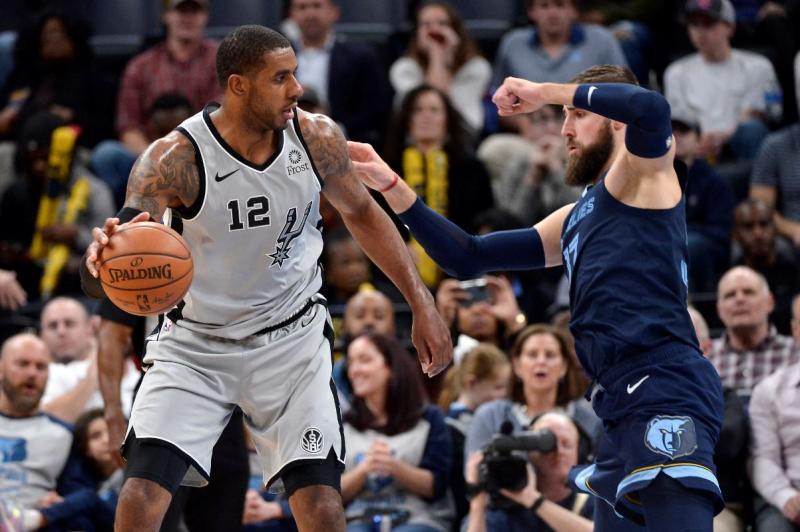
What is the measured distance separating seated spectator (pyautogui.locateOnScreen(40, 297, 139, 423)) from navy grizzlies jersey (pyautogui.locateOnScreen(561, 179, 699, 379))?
14.0ft

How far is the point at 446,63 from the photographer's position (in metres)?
11.6

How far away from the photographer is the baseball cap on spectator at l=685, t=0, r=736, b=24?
1109 centimetres

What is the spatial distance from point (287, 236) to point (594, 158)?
122cm

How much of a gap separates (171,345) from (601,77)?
6.43 ft

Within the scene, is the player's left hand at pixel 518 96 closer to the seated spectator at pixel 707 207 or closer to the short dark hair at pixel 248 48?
the short dark hair at pixel 248 48

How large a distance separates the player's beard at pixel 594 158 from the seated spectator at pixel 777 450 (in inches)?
111

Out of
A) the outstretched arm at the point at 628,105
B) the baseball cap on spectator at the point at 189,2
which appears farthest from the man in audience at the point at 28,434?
the outstretched arm at the point at 628,105

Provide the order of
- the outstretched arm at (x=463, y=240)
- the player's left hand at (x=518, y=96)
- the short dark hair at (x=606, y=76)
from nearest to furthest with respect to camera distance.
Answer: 1. the player's left hand at (x=518, y=96)
2. the short dark hair at (x=606, y=76)
3. the outstretched arm at (x=463, y=240)

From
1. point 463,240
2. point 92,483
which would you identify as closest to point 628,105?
point 463,240

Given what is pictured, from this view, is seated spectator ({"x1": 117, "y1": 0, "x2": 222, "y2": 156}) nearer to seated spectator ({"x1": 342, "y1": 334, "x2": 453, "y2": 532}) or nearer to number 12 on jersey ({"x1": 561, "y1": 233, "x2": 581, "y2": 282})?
seated spectator ({"x1": 342, "y1": 334, "x2": 453, "y2": 532})

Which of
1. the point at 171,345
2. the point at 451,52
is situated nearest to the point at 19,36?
the point at 451,52

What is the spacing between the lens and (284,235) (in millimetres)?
5273

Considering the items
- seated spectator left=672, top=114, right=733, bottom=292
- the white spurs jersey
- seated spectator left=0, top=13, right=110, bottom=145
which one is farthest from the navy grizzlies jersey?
seated spectator left=0, top=13, right=110, bottom=145

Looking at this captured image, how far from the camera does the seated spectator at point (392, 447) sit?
7699mm
